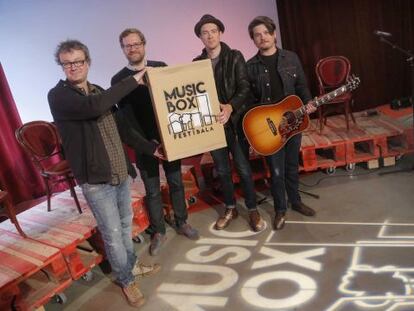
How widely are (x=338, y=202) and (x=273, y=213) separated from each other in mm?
614

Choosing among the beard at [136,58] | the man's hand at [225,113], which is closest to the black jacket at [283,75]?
the man's hand at [225,113]

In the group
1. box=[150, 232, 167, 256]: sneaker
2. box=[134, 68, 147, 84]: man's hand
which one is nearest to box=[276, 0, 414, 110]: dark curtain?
box=[150, 232, 167, 256]: sneaker

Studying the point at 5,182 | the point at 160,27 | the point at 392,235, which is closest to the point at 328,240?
the point at 392,235

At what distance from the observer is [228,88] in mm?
3213

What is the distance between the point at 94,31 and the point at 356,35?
364cm

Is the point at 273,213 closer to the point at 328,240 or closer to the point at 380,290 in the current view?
the point at 328,240

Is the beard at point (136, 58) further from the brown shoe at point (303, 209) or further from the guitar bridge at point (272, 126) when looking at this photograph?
the brown shoe at point (303, 209)

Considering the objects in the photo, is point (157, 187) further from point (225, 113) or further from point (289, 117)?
point (289, 117)

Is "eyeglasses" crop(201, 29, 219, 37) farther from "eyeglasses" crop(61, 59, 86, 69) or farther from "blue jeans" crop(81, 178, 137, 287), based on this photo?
"blue jeans" crop(81, 178, 137, 287)

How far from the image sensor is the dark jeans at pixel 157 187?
3.31 metres

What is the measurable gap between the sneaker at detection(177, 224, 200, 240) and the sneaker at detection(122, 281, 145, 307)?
2.67 ft

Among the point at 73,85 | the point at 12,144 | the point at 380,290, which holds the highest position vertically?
the point at 73,85

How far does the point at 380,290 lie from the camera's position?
261cm

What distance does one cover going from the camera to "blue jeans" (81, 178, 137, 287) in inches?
102
